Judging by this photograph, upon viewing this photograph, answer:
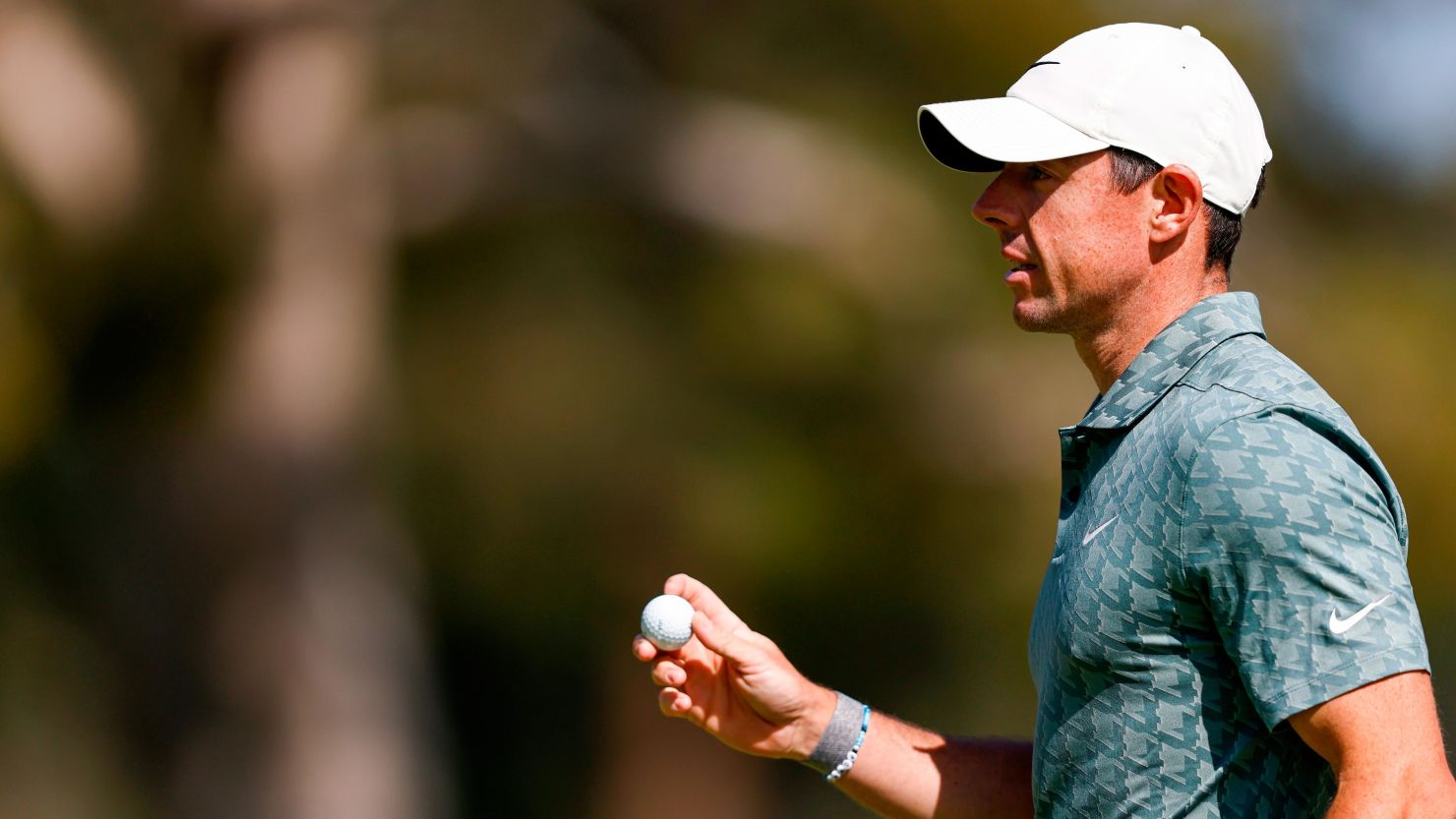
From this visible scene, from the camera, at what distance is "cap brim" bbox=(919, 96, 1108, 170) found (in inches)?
102

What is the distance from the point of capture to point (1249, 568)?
6.97ft

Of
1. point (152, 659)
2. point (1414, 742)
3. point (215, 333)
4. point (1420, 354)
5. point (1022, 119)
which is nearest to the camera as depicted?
point (1414, 742)

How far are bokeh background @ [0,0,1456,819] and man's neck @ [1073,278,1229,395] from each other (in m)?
9.19

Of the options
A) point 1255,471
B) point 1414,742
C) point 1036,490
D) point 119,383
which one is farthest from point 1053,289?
point 119,383

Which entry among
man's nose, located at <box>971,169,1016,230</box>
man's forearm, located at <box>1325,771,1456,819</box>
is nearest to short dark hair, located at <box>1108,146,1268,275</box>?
man's nose, located at <box>971,169,1016,230</box>

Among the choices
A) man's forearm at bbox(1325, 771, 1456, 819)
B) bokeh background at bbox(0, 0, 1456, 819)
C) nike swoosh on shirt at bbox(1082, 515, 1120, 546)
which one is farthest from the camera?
bokeh background at bbox(0, 0, 1456, 819)

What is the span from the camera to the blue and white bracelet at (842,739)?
310 cm

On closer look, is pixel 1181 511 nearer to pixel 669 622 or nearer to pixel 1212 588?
pixel 1212 588

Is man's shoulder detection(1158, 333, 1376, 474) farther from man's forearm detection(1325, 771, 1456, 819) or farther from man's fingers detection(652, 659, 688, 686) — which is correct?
man's fingers detection(652, 659, 688, 686)

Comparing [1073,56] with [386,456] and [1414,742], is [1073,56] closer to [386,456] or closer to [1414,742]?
[1414,742]

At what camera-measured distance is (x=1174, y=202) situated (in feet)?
8.43

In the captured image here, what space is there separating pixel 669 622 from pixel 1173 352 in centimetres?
102

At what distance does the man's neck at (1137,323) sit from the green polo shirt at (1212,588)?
0.07 m

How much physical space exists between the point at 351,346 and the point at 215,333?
985mm
